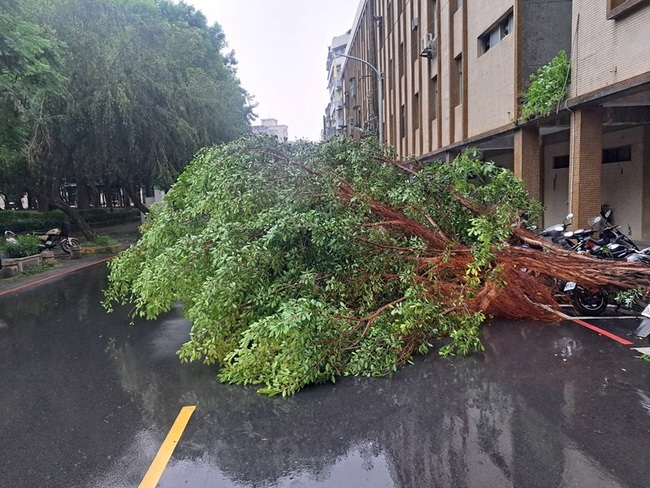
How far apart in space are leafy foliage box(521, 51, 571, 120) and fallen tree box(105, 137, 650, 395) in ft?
15.7

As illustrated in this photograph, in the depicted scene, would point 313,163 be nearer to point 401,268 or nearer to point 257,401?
point 401,268

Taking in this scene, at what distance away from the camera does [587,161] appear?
10.9 m

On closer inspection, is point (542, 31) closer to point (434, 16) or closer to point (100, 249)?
point (434, 16)

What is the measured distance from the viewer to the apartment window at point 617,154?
14.8 m

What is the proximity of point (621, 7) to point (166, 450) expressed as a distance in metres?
10.6

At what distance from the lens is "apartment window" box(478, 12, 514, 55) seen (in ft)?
47.7

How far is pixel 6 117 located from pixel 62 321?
363 inches

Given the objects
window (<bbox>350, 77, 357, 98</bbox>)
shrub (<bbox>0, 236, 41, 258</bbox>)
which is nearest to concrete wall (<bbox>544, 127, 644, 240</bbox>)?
shrub (<bbox>0, 236, 41, 258</bbox>)

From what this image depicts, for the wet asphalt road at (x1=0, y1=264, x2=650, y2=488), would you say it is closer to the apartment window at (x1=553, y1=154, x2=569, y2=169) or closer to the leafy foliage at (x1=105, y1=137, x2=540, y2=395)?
the leafy foliage at (x1=105, y1=137, x2=540, y2=395)

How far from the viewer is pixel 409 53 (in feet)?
85.8

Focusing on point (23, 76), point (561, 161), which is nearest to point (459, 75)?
point (561, 161)

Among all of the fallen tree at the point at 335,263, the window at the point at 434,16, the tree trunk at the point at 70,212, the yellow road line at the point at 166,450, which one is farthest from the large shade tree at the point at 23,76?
the window at the point at 434,16

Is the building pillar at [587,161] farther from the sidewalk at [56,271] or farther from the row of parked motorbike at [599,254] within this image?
the sidewalk at [56,271]

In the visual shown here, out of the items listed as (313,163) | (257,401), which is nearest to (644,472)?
(257,401)
